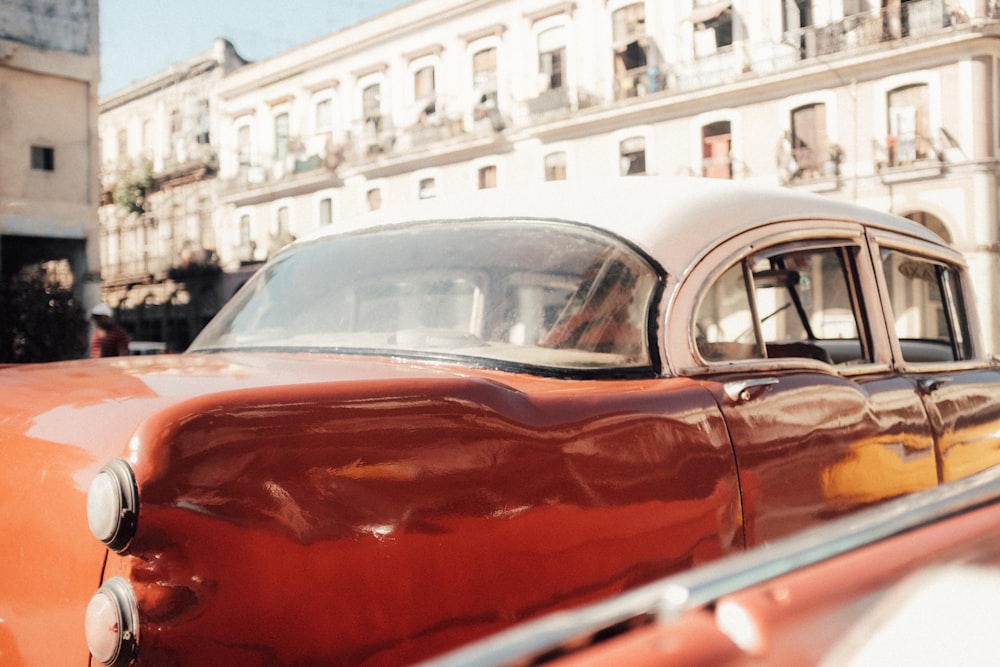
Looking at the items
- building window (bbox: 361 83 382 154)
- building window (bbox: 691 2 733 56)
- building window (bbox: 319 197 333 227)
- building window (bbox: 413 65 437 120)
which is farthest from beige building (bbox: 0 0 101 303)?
building window (bbox: 319 197 333 227)

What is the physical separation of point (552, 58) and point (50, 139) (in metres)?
14.2

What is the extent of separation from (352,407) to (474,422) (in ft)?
0.67

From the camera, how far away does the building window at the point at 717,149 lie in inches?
912

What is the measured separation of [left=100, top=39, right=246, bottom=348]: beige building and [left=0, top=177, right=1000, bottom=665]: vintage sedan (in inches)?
1336

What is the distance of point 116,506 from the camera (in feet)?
3.65

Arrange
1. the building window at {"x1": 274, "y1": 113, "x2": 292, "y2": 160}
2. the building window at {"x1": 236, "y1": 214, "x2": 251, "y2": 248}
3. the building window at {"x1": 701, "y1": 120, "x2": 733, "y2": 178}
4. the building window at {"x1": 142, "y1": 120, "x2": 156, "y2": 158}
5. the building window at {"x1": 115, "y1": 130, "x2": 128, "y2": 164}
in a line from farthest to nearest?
the building window at {"x1": 115, "y1": 130, "x2": 128, "y2": 164} < the building window at {"x1": 142, "y1": 120, "x2": 156, "y2": 158} < the building window at {"x1": 236, "y1": 214, "x2": 251, "y2": 248} < the building window at {"x1": 274, "y1": 113, "x2": 292, "y2": 160} < the building window at {"x1": 701, "y1": 120, "x2": 733, "y2": 178}

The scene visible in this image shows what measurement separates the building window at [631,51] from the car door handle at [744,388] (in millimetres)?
23194

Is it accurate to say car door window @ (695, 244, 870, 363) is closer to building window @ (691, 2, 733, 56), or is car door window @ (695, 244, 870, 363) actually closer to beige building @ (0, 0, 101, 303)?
beige building @ (0, 0, 101, 303)

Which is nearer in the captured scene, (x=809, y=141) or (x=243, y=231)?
(x=809, y=141)

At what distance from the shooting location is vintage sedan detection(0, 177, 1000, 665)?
1.16m

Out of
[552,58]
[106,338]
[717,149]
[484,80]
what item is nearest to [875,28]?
[717,149]

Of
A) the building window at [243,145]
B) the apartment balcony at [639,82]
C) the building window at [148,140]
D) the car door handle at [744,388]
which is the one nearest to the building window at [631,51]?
the apartment balcony at [639,82]

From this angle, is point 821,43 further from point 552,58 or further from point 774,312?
point 774,312

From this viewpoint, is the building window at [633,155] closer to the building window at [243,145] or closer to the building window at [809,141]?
the building window at [809,141]
